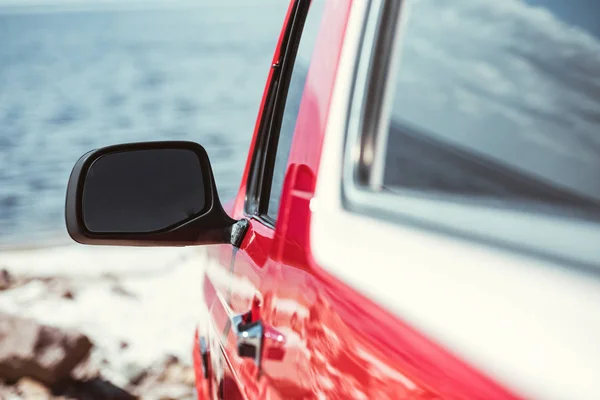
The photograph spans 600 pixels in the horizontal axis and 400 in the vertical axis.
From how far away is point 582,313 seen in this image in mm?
743

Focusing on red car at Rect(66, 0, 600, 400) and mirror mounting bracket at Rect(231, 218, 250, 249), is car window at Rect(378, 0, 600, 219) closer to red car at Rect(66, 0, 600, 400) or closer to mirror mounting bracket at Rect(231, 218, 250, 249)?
red car at Rect(66, 0, 600, 400)

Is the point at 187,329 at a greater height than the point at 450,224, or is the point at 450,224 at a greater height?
the point at 450,224

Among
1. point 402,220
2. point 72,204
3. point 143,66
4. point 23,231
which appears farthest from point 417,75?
point 143,66

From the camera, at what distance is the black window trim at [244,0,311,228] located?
86.1 inches

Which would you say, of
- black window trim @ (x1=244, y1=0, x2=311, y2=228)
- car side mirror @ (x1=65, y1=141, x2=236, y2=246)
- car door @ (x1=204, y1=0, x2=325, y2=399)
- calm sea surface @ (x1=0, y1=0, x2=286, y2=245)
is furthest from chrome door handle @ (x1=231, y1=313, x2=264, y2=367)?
calm sea surface @ (x1=0, y1=0, x2=286, y2=245)

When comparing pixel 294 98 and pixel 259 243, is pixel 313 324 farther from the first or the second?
pixel 294 98

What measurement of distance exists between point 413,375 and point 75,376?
15.9 ft

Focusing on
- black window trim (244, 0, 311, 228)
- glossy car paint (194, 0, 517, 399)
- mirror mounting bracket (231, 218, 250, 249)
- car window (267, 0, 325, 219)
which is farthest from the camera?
black window trim (244, 0, 311, 228)

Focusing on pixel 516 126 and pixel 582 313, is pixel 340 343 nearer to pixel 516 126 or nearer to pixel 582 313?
pixel 516 126

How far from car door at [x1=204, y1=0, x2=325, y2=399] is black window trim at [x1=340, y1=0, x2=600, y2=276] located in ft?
0.92

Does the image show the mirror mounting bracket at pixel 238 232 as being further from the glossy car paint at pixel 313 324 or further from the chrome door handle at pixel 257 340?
the chrome door handle at pixel 257 340

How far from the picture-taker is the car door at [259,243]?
1.71 m

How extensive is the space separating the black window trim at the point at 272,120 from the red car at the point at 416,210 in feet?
0.67

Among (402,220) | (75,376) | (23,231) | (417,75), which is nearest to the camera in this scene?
(402,220)
